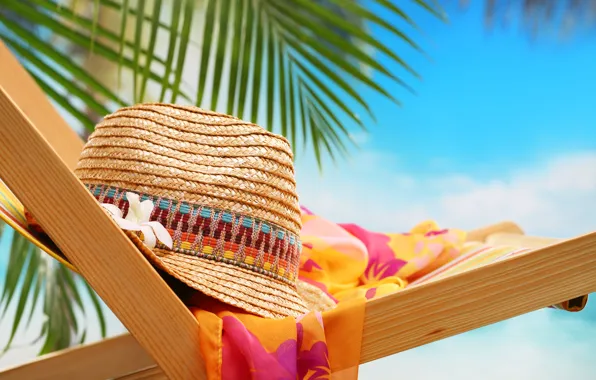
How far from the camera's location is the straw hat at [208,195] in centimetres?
72

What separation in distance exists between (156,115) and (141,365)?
1.03 feet

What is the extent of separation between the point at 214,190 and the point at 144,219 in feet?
0.28

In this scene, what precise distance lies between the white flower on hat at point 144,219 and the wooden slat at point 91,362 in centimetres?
24

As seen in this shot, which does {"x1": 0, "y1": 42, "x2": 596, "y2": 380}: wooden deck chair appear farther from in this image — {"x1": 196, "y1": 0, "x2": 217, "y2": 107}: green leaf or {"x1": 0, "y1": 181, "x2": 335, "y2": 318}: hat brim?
{"x1": 196, "y1": 0, "x2": 217, "y2": 107}: green leaf

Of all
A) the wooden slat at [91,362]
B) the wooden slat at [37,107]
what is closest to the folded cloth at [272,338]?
the wooden slat at [91,362]

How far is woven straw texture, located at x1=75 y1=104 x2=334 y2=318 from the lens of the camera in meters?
0.74

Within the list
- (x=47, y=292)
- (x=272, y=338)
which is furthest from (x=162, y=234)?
(x=47, y=292)

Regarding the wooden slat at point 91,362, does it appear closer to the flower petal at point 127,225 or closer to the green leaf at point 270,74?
the flower petal at point 127,225

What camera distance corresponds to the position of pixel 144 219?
2.31ft

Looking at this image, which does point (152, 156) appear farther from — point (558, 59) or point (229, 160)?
point (558, 59)

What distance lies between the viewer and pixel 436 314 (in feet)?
2.12

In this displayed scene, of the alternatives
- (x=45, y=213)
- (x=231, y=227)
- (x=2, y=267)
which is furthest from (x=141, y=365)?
(x=2, y=267)

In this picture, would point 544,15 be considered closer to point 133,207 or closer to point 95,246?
point 133,207

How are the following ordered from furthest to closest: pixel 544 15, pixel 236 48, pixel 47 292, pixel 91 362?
pixel 544 15 → pixel 47 292 → pixel 236 48 → pixel 91 362
